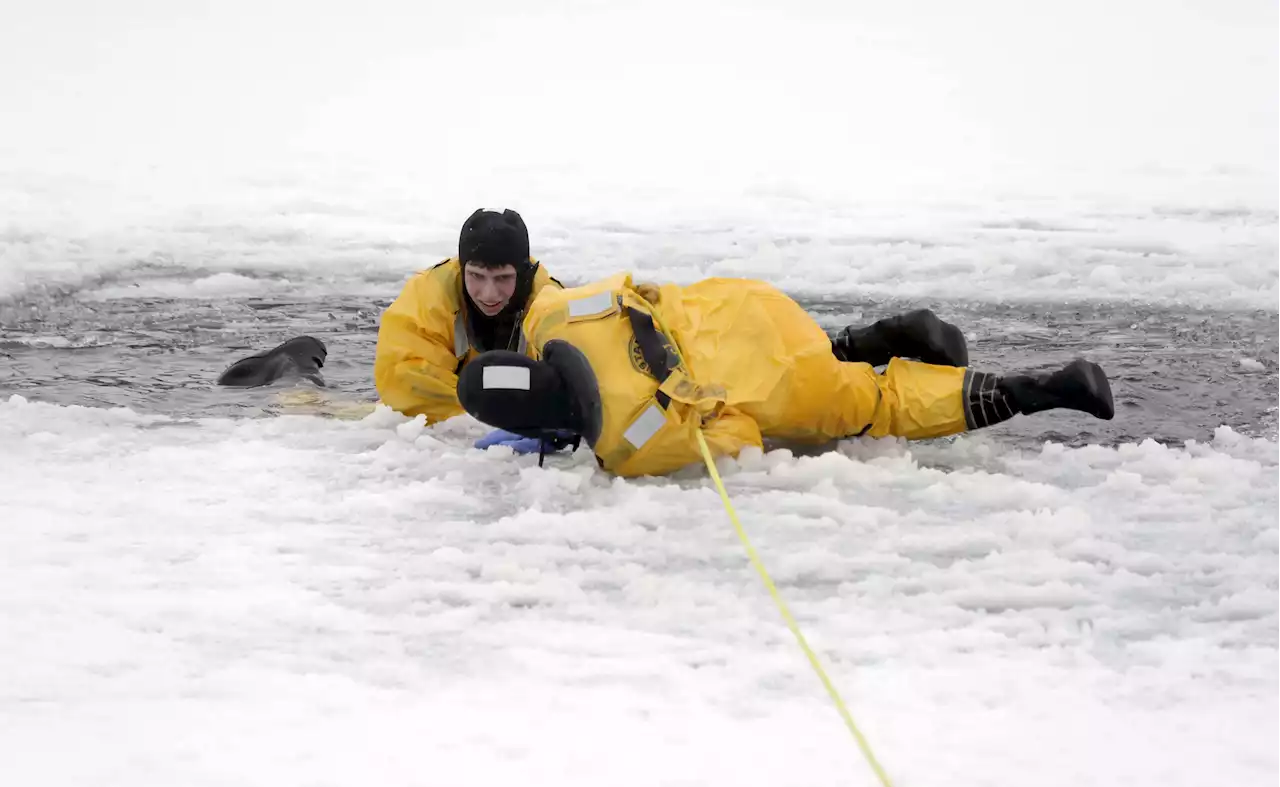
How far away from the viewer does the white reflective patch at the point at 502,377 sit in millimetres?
3137

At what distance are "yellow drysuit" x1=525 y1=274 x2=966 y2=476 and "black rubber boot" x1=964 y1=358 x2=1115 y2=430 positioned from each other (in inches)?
1.7

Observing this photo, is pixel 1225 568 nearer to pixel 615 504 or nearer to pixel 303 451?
pixel 615 504

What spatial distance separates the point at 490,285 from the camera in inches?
152

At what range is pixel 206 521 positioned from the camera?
3.08 meters

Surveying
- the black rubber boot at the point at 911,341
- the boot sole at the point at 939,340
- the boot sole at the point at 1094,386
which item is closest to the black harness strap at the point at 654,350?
the black rubber boot at the point at 911,341

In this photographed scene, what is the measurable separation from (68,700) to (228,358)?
350 centimetres

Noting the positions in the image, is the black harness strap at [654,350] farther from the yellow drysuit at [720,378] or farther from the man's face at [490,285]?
the man's face at [490,285]

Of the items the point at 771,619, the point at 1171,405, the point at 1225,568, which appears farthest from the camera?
the point at 1171,405

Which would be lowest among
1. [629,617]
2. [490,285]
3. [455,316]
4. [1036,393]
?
[629,617]

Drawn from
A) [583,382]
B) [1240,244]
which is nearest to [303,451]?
[583,382]

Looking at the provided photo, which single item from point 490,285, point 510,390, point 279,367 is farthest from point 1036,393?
point 279,367

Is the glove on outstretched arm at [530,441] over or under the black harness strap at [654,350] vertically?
under

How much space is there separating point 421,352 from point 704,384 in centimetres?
105

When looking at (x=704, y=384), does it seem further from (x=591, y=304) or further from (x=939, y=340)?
(x=939, y=340)
